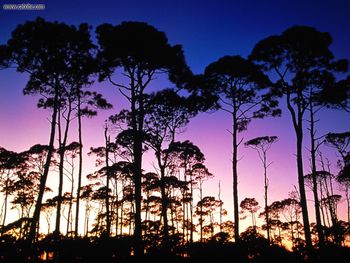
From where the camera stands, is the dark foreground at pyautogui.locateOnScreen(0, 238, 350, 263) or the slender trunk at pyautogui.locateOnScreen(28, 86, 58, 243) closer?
the dark foreground at pyautogui.locateOnScreen(0, 238, 350, 263)

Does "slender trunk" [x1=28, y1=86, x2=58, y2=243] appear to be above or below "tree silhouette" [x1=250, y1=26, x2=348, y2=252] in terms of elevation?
below

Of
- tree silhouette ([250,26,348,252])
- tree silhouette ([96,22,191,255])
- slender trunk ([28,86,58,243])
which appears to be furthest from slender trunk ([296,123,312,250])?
slender trunk ([28,86,58,243])

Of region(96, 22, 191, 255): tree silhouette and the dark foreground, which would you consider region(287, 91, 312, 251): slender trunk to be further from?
region(96, 22, 191, 255): tree silhouette

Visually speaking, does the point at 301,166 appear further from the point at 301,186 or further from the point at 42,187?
the point at 42,187

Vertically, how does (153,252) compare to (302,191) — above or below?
below

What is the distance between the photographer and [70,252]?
12.5m

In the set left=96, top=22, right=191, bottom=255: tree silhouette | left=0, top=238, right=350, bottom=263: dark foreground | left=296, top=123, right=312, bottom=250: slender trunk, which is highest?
left=96, top=22, right=191, bottom=255: tree silhouette

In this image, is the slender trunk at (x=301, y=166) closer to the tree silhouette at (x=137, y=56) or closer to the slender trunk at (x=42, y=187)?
the tree silhouette at (x=137, y=56)

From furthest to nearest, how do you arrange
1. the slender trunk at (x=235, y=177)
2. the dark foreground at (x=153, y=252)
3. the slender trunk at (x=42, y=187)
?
the slender trunk at (x=235, y=177), the slender trunk at (x=42, y=187), the dark foreground at (x=153, y=252)

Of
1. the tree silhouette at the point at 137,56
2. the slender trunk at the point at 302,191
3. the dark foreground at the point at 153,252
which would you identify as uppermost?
the tree silhouette at the point at 137,56

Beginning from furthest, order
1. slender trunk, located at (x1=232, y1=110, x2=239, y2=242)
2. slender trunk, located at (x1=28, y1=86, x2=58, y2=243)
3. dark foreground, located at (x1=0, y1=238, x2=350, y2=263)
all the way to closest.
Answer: slender trunk, located at (x1=232, y1=110, x2=239, y2=242) < slender trunk, located at (x1=28, y1=86, x2=58, y2=243) < dark foreground, located at (x1=0, y1=238, x2=350, y2=263)

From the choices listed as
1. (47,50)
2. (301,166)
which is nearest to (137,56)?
(47,50)

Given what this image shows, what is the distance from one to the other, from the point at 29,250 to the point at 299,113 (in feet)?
47.1

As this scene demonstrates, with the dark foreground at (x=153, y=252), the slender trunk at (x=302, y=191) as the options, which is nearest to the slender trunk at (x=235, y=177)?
the dark foreground at (x=153, y=252)
